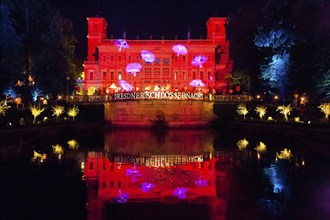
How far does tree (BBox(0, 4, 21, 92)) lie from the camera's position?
28.0 meters

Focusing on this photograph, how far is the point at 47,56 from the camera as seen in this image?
43.7 meters

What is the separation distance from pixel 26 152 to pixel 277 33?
31.1 m

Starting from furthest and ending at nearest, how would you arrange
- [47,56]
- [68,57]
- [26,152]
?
[68,57] → [47,56] → [26,152]

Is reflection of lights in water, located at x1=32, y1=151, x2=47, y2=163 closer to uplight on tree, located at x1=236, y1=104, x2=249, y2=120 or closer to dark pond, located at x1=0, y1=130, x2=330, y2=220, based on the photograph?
dark pond, located at x1=0, y1=130, x2=330, y2=220

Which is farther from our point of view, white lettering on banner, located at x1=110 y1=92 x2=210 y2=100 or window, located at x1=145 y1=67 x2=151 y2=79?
window, located at x1=145 y1=67 x2=151 y2=79

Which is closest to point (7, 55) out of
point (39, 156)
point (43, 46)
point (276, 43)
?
point (39, 156)

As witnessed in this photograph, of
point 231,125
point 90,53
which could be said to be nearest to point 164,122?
point 231,125

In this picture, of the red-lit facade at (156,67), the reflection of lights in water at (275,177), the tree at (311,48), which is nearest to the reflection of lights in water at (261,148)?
the reflection of lights in water at (275,177)

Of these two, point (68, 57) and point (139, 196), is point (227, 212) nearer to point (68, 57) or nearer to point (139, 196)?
→ point (139, 196)

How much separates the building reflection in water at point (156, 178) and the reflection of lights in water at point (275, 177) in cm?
181

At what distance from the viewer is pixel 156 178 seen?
13.7 meters

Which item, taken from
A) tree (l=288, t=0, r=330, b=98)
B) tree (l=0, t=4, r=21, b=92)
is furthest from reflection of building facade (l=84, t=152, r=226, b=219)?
tree (l=288, t=0, r=330, b=98)

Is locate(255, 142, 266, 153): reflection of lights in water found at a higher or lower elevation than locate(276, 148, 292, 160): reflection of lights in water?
higher

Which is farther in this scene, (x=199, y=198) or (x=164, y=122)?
→ (x=164, y=122)
